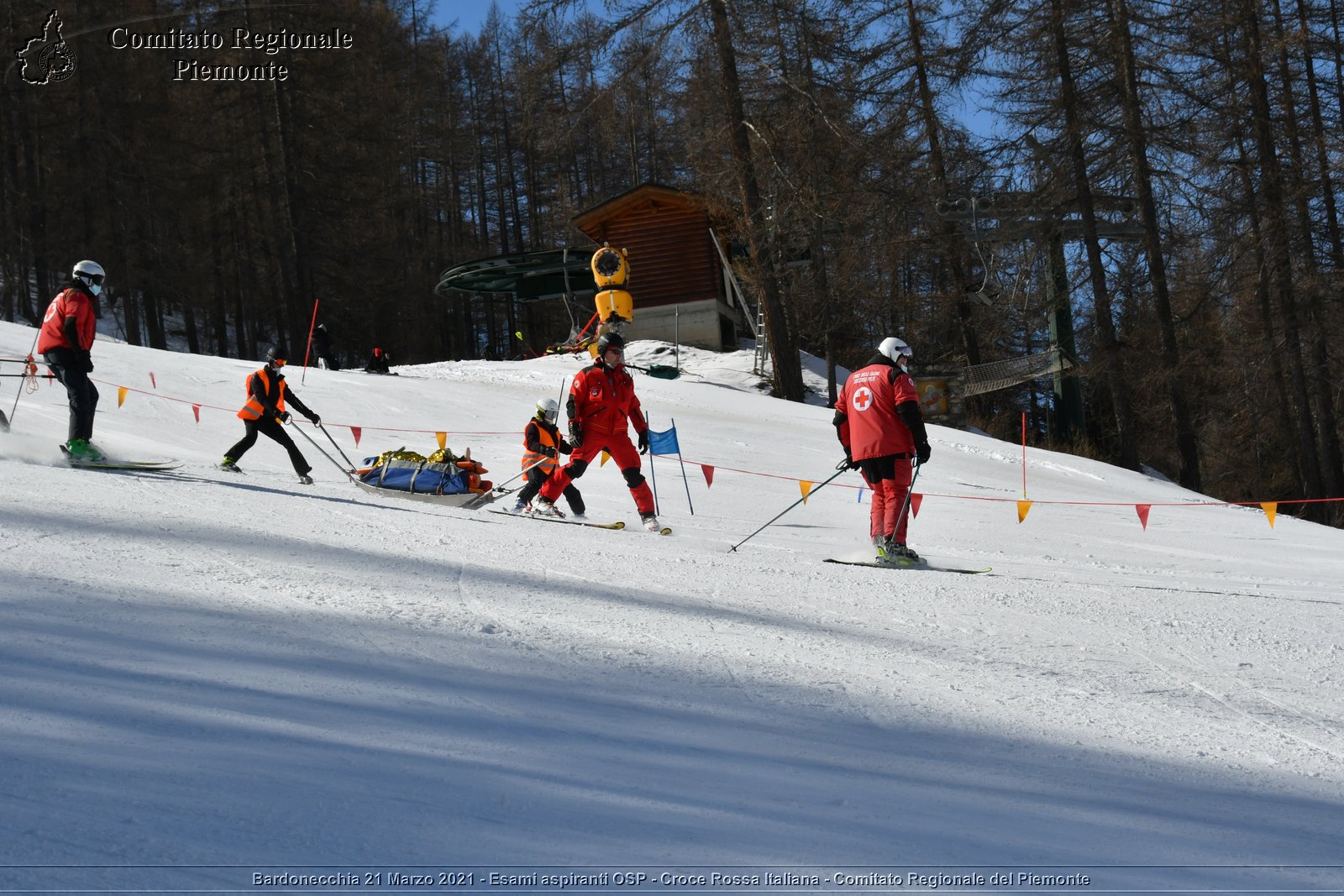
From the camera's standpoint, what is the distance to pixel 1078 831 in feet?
10.1

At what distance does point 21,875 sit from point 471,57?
178 ft

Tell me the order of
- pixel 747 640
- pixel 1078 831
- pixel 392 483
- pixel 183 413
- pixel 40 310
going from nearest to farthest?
pixel 1078 831 < pixel 747 640 < pixel 392 483 < pixel 183 413 < pixel 40 310

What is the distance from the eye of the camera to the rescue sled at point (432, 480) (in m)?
10.8

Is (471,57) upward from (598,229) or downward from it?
upward

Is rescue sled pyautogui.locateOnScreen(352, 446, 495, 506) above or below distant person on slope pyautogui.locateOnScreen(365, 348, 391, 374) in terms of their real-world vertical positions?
below

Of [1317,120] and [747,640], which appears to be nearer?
[747,640]

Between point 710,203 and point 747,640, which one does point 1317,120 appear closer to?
point 710,203

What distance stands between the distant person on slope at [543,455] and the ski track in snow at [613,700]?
1.69 m

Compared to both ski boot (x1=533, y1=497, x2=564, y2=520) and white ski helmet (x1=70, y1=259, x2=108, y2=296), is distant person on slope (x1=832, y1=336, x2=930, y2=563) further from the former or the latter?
white ski helmet (x1=70, y1=259, x2=108, y2=296)

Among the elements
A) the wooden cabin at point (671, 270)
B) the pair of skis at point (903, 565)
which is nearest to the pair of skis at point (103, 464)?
the pair of skis at point (903, 565)

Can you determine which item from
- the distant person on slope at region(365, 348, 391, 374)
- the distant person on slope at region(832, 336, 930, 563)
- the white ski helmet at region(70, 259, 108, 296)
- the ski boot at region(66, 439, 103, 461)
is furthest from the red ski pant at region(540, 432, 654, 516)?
the distant person on slope at region(365, 348, 391, 374)

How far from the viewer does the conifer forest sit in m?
20.5

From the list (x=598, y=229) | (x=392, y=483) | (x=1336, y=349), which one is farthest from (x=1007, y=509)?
(x=598, y=229)

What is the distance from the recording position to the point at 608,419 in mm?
10195
